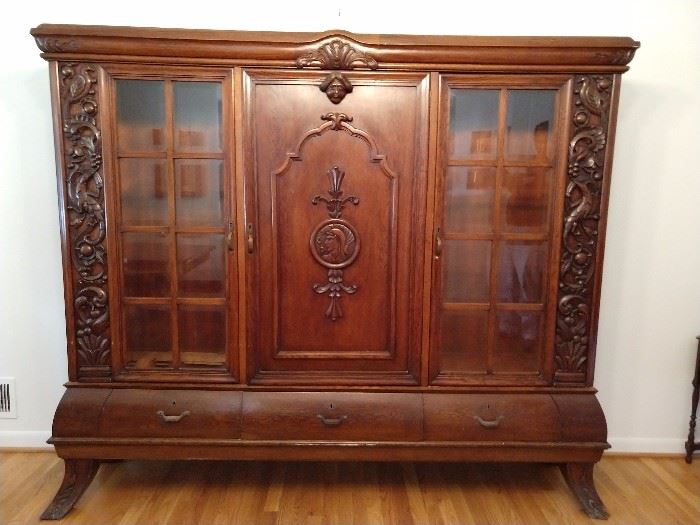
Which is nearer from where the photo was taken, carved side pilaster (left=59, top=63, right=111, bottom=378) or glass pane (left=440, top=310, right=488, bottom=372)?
carved side pilaster (left=59, top=63, right=111, bottom=378)

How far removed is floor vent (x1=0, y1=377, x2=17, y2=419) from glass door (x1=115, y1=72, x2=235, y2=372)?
32.5 inches

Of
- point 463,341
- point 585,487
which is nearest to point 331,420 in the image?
point 463,341

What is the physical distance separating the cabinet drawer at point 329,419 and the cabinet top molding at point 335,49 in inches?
46.0

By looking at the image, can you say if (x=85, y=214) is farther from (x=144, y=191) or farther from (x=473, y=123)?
(x=473, y=123)

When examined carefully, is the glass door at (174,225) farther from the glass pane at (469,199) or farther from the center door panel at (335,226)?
the glass pane at (469,199)

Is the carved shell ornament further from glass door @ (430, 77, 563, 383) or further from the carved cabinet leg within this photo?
the carved cabinet leg

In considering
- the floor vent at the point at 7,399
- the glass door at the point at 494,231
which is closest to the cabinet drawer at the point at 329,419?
the glass door at the point at 494,231

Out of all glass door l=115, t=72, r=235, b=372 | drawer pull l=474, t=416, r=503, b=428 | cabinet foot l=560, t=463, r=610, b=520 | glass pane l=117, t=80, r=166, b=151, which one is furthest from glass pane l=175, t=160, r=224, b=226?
cabinet foot l=560, t=463, r=610, b=520

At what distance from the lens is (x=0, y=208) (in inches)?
84.4

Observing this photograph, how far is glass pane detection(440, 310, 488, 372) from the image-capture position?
1848mm

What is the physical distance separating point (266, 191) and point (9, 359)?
147 centimetres

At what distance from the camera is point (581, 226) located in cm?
177

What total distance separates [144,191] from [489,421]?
4.84 feet

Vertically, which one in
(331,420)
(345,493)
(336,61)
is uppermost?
(336,61)
